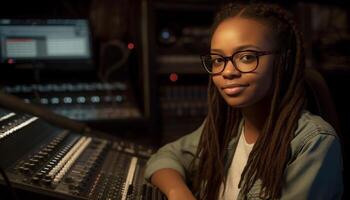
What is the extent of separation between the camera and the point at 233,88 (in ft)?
2.69

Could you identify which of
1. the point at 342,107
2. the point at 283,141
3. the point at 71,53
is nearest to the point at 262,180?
the point at 283,141

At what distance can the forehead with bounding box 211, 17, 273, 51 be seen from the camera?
2.62ft

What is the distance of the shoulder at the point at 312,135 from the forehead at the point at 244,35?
15 centimetres

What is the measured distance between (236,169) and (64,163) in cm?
36

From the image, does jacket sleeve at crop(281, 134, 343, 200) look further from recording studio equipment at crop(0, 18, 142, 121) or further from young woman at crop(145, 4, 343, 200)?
recording studio equipment at crop(0, 18, 142, 121)

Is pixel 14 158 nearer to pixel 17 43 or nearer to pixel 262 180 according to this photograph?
pixel 262 180

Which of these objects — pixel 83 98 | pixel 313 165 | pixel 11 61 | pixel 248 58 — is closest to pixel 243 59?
pixel 248 58

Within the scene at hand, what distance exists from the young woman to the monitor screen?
108 cm

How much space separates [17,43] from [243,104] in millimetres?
1293

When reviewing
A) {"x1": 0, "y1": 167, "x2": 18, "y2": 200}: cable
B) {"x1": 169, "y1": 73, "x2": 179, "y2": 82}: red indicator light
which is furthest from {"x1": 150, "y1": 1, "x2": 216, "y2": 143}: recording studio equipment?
{"x1": 0, "y1": 167, "x2": 18, "y2": 200}: cable

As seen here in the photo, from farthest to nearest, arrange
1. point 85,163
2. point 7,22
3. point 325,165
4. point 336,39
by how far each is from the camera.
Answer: point 336,39
point 7,22
point 85,163
point 325,165

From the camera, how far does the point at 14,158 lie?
2.76 feet

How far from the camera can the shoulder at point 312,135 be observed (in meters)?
0.76

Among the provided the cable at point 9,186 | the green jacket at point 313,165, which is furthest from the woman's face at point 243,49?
the cable at point 9,186
